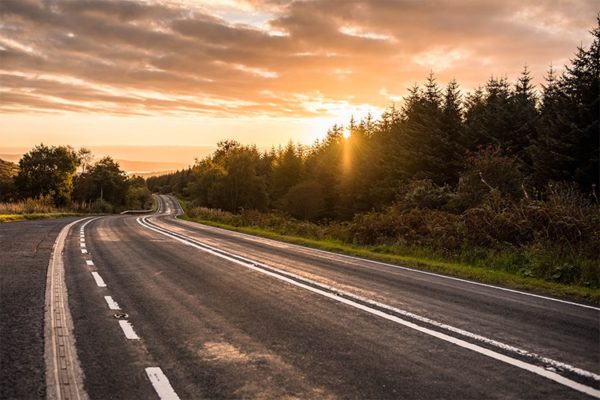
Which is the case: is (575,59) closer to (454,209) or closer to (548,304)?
(454,209)

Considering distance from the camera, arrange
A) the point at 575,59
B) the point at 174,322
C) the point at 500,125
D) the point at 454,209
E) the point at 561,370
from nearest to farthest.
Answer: the point at 561,370
the point at 174,322
the point at 454,209
the point at 575,59
the point at 500,125

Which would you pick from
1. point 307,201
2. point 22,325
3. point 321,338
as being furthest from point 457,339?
point 307,201

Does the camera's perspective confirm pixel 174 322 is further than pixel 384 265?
No

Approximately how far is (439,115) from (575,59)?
14893mm

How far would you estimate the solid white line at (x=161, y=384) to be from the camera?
4.06m

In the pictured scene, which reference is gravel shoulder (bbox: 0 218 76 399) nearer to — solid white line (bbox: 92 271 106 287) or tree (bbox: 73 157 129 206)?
solid white line (bbox: 92 271 106 287)

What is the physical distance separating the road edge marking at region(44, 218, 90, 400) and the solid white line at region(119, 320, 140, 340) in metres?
0.61

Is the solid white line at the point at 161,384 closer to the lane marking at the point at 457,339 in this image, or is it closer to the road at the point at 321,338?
the road at the point at 321,338

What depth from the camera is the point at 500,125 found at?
39.9 metres

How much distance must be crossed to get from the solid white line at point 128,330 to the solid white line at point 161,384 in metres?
1.15

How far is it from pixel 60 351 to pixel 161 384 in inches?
66.5

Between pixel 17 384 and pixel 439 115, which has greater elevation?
pixel 439 115

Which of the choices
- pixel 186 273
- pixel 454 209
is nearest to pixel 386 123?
pixel 454 209

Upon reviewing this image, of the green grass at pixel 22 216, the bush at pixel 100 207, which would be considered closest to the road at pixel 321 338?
the green grass at pixel 22 216
